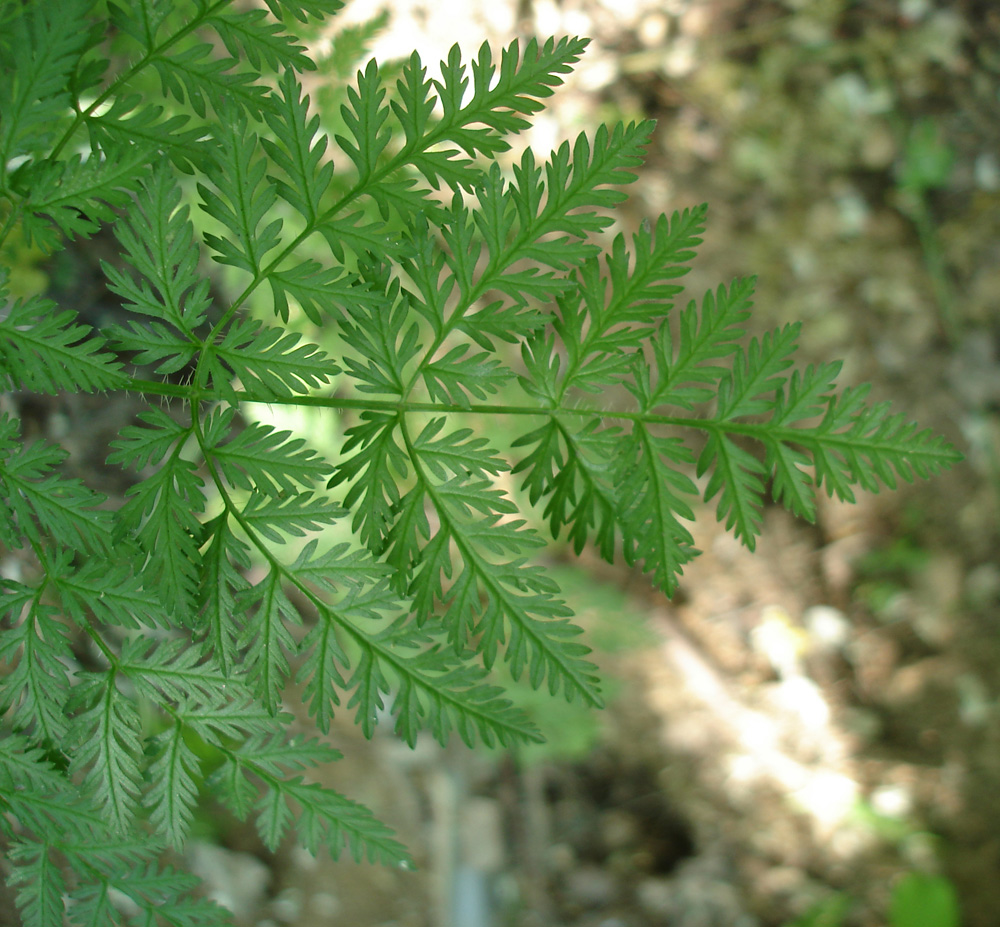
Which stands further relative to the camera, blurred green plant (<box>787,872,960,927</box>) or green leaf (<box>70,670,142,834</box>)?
blurred green plant (<box>787,872,960,927</box>)

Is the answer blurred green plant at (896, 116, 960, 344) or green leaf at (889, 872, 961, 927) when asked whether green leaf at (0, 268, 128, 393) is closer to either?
green leaf at (889, 872, 961, 927)

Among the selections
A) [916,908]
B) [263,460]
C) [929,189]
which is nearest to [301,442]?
[263,460]

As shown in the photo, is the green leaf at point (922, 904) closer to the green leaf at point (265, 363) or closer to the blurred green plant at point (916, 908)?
the blurred green plant at point (916, 908)

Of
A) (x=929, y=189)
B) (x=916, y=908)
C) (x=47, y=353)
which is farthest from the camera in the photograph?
(x=929, y=189)

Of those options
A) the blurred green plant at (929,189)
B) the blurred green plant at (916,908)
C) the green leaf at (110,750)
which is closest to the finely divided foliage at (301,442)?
the green leaf at (110,750)

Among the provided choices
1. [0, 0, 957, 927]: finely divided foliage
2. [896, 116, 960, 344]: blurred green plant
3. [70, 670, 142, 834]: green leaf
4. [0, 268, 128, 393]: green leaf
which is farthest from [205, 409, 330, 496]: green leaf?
[896, 116, 960, 344]: blurred green plant

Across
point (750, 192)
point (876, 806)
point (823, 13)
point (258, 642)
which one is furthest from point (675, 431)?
point (258, 642)

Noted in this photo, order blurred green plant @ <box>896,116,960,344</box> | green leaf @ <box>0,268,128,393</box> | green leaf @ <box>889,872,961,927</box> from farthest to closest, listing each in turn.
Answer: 1. blurred green plant @ <box>896,116,960,344</box>
2. green leaf @ <box>889,872,961,927</box>
3. green leaf @ <box>0,268,128,393</box>

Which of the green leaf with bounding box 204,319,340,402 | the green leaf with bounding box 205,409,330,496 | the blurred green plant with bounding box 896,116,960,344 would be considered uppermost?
the blurred green plant with bounding box 896,116,960,344

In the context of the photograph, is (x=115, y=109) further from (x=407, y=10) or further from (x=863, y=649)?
(x=863, y=649)

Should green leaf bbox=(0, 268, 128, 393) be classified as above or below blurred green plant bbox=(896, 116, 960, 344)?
below

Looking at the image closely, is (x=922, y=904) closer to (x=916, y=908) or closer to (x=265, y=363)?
(x=916, y=908)
